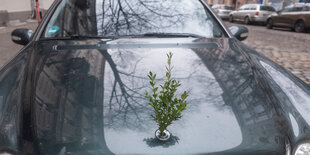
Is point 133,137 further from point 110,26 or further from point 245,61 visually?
point 110,26

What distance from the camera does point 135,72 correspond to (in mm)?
1848

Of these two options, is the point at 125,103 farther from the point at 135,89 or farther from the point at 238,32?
the point at 238,32

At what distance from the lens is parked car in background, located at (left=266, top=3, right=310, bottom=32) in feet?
46.5

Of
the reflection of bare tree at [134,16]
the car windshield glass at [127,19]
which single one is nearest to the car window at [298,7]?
the car windshield glass at [127,19]

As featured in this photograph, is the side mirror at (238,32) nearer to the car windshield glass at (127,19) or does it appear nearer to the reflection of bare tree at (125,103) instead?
the car windshield glass at (127,19)

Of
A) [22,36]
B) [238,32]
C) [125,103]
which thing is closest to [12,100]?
[125,103]

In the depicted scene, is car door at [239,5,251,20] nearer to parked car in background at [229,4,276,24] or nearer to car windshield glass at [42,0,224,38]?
parked car in background at [229,4,276,24]

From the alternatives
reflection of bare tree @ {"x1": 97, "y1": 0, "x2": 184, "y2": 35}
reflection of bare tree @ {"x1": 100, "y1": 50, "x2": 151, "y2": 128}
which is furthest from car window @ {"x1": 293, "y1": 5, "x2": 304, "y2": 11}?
reflection of bare tree @ {"x1": 100, "y1": 50, "x2": 151, "y2": 128}

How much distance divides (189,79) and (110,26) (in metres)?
1.03

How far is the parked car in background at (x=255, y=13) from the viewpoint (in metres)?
19.3

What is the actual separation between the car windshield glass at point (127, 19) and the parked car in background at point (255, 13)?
17.9 metres

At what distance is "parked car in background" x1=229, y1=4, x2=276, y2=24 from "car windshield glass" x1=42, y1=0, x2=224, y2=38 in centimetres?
1795

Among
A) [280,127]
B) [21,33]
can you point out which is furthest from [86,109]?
[21,33]

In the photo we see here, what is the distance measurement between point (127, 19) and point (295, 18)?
14.5 meters
